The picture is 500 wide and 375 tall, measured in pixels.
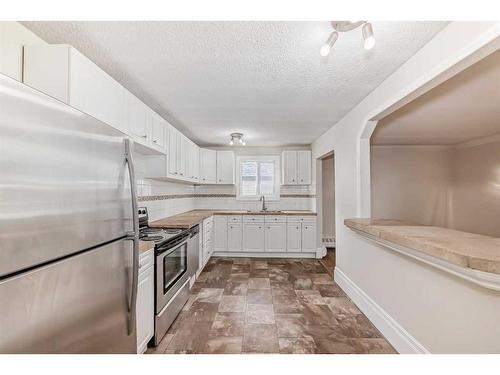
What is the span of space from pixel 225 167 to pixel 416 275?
422 centimetres

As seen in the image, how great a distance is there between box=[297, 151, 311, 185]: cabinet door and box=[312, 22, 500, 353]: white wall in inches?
82.8

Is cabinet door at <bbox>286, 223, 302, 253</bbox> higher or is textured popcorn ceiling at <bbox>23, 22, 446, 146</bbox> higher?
textured popcorn ceiling at <bbox>23, 22, 446, 146</bbox>

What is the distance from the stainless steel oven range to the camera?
225cm

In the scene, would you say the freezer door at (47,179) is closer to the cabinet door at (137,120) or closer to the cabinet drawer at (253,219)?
the cabinet door at (137,120)

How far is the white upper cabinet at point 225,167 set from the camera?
5.65m

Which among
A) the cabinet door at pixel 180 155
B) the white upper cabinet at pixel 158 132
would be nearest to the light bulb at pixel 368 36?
the white upper cabinet at pixel 158 132

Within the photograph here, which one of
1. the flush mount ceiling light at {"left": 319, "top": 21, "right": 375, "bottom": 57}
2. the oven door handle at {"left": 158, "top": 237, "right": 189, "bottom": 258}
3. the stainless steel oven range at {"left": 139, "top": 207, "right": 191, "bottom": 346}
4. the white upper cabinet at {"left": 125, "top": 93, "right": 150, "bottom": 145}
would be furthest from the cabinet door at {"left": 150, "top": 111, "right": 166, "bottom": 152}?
the flush mount ceiling light at {"left": 319, "top": 21, "right": 375, "bottom": 57}

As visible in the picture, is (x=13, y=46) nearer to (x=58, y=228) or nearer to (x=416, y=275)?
(x=58, y=228)

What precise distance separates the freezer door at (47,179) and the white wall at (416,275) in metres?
1.89

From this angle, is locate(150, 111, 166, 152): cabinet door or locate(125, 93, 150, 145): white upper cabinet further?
locate(150, 111, 166, 152): cabinet door

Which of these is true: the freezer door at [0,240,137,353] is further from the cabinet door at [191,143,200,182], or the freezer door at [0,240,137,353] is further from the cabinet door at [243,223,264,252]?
the cabinet door at [243,223,264,252]

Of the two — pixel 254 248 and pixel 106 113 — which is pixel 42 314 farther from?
pixel 254 248
